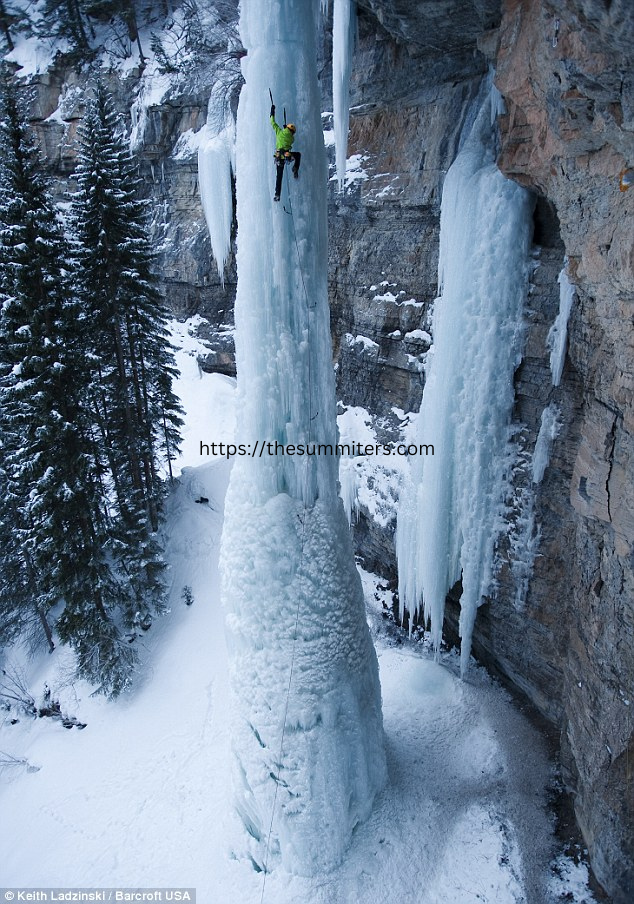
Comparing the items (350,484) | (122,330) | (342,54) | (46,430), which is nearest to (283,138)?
(342,54)

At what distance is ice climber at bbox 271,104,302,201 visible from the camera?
A: 4570mm

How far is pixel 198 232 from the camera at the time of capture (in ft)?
60.4

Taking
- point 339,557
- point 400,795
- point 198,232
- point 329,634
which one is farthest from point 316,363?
point 198,232

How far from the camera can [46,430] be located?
8430mm

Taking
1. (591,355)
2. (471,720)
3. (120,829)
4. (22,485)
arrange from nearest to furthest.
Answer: (591,355)
(120,829)
(471,720)
(22,485)

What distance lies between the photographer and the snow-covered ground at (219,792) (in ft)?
19.5

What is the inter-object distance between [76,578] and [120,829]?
162 inches

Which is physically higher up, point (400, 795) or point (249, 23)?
point (249, 23)


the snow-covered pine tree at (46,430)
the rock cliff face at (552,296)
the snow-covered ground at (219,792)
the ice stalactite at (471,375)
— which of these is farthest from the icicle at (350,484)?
the snow-covered pine tree at (46,430)

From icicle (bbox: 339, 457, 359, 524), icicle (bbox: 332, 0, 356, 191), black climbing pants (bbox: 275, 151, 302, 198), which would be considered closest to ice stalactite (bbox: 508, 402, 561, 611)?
icicle (bbox: 339, 457, 359, 524)

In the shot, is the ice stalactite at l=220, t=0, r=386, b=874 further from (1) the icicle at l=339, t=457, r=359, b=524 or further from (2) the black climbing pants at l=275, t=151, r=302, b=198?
(1) the icicle at l=339, t=457, r=359, b=524

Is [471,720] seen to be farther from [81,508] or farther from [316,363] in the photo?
[81,508]

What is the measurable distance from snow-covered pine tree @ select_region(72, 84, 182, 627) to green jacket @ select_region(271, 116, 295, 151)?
6.33 m

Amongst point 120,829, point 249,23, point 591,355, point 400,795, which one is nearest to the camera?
point 249,23
